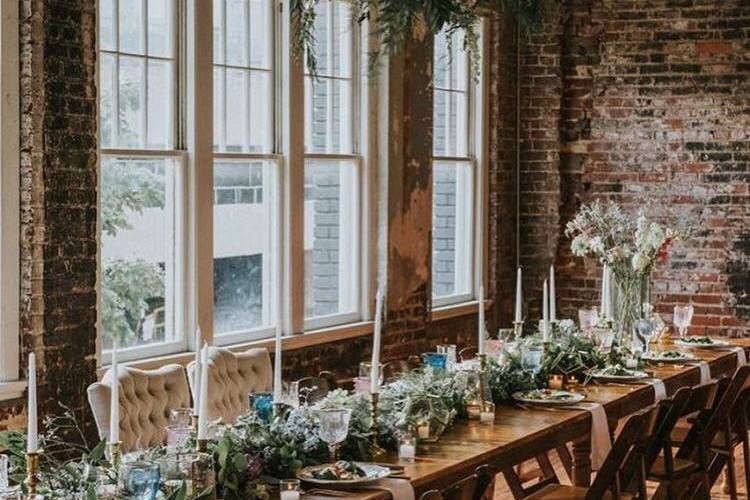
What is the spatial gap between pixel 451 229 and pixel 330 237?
1.73 meters

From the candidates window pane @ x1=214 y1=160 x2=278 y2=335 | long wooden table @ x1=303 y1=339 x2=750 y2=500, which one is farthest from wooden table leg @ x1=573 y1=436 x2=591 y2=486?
window pane @ x1=214 y1=160 x2=278 y2=335

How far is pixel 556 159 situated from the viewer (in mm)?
10625

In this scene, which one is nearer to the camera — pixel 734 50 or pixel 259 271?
pixel 259 271

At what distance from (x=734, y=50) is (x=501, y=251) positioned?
2.20 m

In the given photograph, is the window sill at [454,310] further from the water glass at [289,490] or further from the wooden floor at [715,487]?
the water glass at [289,490]

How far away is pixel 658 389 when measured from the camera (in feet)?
22.0

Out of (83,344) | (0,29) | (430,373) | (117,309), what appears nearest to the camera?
(430,373)

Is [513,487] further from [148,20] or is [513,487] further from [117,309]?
[148,20]

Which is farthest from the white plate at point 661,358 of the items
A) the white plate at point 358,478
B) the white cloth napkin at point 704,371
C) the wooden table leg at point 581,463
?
the white plate at point 358,478

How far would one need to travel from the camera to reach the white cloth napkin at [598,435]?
588cm

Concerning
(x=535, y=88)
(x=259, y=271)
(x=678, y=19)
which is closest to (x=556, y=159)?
(x=535, y=88)

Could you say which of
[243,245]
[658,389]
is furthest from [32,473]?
[243,245]

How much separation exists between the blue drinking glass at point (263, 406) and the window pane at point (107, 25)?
253 centimetres

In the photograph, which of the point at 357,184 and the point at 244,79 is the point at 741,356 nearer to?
the point at 357,184
